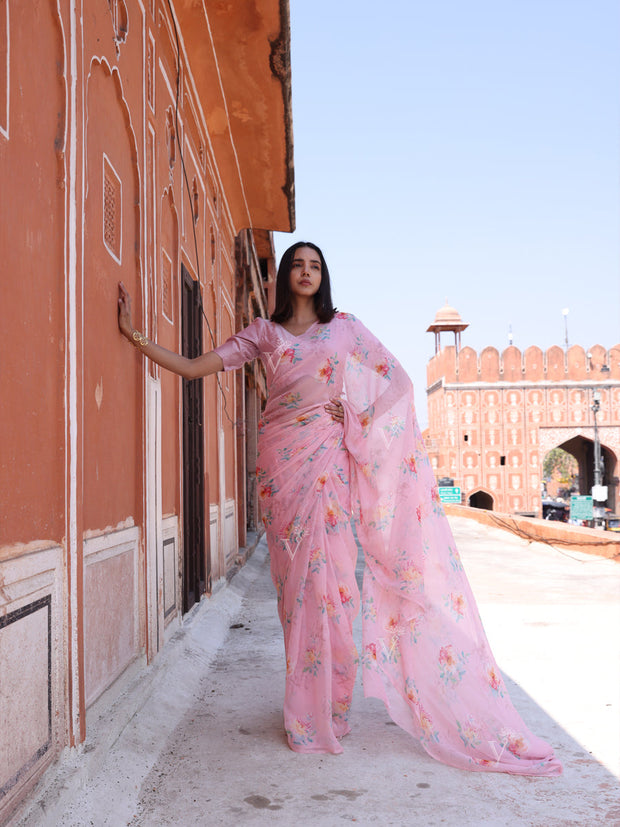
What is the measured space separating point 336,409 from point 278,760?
3.84 ft

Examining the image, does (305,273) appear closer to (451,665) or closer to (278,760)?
(451,665)

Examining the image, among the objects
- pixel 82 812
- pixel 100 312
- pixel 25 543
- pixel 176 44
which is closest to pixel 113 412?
pixel 100 312

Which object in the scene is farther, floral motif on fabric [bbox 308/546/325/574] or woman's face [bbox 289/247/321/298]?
woman's face [bbox 289/247/321/298]

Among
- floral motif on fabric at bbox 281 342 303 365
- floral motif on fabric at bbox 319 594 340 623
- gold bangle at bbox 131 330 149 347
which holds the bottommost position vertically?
floral motif on fabric at bbox 319 594 340 623

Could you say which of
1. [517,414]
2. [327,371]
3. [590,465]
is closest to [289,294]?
[327,371]

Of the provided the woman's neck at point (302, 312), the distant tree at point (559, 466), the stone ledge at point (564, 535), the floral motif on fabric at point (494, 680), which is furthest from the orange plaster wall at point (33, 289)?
the distant tree at point (559, 466)

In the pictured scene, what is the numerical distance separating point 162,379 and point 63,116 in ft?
5.57

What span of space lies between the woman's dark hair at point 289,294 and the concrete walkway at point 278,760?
1414 millimetres

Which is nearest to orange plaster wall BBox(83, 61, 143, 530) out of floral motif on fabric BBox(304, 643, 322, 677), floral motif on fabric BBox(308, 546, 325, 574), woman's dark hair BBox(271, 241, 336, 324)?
woman's dark hair BBox(271, 241, 336, 324)

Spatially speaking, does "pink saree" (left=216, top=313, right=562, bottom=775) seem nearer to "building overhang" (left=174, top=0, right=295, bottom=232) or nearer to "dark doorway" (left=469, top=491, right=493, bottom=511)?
"building overhang" (left=174, top=0, right=295, bottom=232)

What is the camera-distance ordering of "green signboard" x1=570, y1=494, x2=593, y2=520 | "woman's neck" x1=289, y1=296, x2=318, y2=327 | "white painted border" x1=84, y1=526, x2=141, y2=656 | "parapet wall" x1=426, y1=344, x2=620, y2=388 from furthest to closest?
"parapet wall" x1=426, y1=344, x2=620, y2=388 → "green signboard" x1=570, y1=494, x2=593, y2=520 → "woman's neck" x1=289, y1=296, x2=318, y2=327 → "white painted border" x1=84, y1=526, x2=141, y2=656

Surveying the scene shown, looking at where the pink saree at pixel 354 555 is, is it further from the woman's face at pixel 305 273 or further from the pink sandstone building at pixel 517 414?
the pink sandstone building at pixel 517 414

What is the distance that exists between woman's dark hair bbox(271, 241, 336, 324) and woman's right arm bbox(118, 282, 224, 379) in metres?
0.30

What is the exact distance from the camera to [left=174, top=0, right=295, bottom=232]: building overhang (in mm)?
4199
